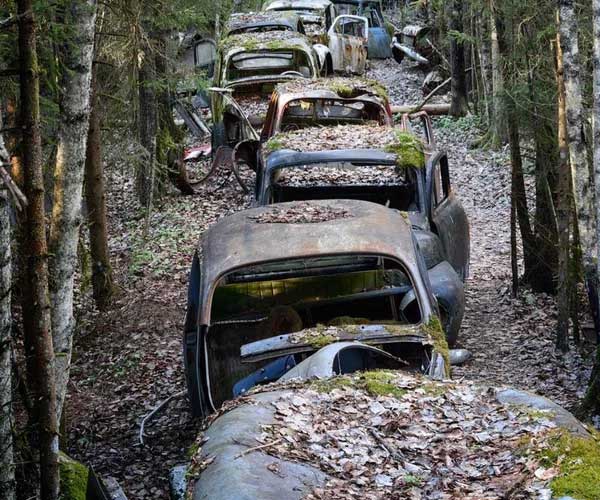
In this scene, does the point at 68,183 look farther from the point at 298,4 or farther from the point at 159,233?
the point at 298,4

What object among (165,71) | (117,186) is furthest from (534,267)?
(117,186)

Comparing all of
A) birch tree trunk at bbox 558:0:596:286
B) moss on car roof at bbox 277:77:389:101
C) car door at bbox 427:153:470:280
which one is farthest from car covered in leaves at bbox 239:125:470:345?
moss on car roof at bbox 277:77:389:101

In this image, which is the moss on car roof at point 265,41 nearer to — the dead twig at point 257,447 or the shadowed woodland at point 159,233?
the shadowed woodland at point 159,233

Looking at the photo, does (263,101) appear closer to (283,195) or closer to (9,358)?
(283,195)

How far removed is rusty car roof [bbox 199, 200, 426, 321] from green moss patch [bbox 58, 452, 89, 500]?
1298 millimetres

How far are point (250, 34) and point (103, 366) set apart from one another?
35.6ft

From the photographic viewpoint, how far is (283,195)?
9.59m

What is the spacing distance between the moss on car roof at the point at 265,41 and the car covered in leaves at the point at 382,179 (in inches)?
272

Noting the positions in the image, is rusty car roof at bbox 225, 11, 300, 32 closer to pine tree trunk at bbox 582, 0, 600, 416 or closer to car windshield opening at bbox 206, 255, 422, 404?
car windshield opening at bbox 206, 255, 422, 404

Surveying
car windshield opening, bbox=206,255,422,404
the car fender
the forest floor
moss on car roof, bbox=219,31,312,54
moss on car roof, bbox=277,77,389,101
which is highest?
moss on car roof, bbox=219,31,312,54

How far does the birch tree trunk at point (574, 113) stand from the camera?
322 inches

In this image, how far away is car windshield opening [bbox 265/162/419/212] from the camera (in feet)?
30.9

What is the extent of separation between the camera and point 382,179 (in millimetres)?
10016

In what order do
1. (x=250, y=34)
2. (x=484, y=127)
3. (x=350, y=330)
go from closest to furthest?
(x=350, y=330), (x=250, y=34), (x=484, y=127)
